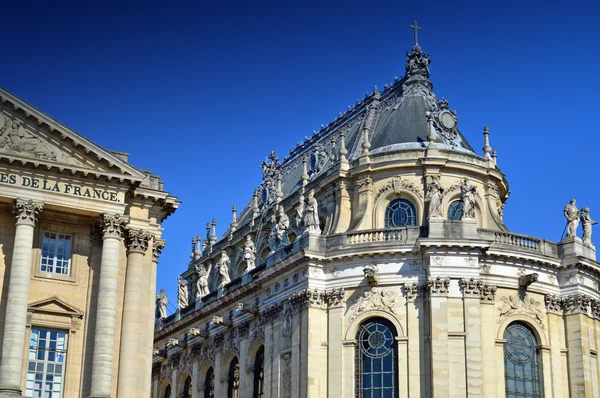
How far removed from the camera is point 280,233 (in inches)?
2061

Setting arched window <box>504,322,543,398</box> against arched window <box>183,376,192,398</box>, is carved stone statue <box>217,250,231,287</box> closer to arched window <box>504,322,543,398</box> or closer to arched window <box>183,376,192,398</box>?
arched window <box>183,376,192,398</box>

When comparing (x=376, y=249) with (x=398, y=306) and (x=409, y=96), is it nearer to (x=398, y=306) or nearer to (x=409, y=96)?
(x=398, y=306)

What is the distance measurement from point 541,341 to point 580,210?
6.95 m

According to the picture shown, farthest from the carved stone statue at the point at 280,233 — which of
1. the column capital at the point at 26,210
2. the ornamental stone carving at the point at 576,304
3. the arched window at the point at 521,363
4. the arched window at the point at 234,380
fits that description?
the column capital at the point at 26,210

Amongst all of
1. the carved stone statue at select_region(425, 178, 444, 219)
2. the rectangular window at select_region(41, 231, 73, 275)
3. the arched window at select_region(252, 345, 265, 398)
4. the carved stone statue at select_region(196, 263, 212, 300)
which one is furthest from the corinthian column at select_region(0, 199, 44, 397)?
the carved stone statue at select_region(196, 263, 212, 300)

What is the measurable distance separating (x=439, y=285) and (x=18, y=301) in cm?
1806

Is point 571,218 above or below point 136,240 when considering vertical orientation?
above

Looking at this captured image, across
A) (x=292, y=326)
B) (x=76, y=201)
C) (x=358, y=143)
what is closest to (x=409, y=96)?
(x=358, y=143)

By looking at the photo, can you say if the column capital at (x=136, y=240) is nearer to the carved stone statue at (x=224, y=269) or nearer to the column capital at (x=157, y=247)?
the column capital at (x=157, y=247)

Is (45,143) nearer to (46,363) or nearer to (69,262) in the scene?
(69,262)

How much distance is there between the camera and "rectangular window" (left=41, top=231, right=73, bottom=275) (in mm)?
35656

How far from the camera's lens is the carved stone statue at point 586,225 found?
158 feet

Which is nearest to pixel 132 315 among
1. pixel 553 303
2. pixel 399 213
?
pixel 399 213

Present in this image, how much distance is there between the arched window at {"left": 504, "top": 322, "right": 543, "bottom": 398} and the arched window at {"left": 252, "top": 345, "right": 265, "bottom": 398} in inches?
462
